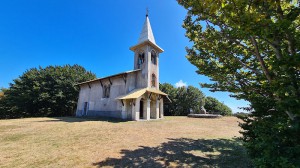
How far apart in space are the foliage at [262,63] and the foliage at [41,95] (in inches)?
1269

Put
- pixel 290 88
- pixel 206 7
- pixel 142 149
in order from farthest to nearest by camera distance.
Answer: pixel 142 149
pixel 206 7
pixel 290 88

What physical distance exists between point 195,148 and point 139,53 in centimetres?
1789

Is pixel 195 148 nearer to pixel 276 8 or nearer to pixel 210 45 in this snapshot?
pixel 210 45

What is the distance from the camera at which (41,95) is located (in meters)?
29.0

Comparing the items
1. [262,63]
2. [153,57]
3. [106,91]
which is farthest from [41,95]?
[262,63]

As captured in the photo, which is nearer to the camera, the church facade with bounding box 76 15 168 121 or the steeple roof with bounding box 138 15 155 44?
the church facade with bounding box 76 15 168 121

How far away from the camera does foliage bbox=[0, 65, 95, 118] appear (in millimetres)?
29594

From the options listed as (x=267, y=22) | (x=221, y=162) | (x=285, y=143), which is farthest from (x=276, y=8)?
(x=221, y=162)

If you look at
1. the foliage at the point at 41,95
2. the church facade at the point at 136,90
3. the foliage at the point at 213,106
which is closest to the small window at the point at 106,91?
the church facade at the point at 136,90

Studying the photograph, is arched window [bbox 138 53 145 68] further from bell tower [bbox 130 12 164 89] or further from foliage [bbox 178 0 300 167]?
foliage [bbox 178 0 300 167]

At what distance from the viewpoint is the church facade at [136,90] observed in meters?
18.5

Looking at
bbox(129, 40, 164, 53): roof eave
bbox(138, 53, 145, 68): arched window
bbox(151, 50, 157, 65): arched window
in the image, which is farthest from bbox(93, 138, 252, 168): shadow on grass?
bbox(129, 40, 164, 53): roof eave

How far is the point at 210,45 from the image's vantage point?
19.5 ft

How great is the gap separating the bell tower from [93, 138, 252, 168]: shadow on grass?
1372cm
